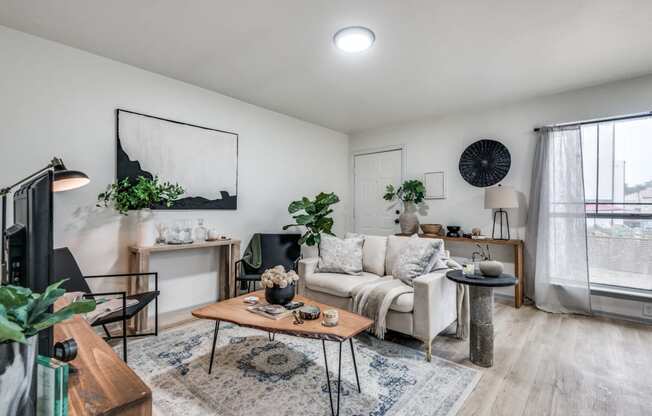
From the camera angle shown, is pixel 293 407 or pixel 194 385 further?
pixel 194 385

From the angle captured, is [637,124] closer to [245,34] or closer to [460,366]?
[460,366]

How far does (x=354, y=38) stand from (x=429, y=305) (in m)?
2.14

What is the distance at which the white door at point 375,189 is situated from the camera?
5074mm

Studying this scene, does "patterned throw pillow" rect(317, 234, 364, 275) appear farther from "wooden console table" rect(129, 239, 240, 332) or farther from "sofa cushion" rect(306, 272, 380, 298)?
"wooden console table" rect(129, 239, 240, 332)

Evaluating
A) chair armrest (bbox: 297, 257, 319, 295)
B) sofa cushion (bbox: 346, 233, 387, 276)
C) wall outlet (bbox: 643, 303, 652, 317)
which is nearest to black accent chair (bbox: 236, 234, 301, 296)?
chair armrest (bbox: 297, 257, 319, 295)

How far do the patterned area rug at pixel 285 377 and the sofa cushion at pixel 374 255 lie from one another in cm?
78

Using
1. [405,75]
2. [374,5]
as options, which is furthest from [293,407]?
[405,75]

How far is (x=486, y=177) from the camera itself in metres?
4.16

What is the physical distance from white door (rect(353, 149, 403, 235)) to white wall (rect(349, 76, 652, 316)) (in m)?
0.24

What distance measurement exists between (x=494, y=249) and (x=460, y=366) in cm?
230

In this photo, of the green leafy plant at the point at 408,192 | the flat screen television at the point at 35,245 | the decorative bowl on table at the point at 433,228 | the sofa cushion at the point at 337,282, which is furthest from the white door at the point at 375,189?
the flat screen television at the point at 35,245

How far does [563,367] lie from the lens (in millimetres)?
2277

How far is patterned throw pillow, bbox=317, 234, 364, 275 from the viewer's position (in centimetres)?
324

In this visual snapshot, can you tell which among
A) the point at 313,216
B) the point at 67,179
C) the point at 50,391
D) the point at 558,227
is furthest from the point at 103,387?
the point at 558,227
